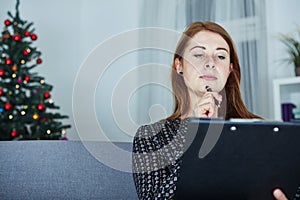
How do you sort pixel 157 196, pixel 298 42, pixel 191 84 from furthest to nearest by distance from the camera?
pixel 298 42 < pixel 191 84 < pixel 157 196

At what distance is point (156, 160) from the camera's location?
1045 millimetres

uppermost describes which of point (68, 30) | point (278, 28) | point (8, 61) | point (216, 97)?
point (68, 30)

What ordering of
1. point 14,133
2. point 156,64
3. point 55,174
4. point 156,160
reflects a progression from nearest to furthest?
point 156,160, point 55,174, point 14,133, point 156,64

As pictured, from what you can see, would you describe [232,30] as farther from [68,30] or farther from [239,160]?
[239,160]

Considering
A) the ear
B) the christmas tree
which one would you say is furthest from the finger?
the christmas tree

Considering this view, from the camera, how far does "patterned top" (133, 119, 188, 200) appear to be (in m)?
0.98

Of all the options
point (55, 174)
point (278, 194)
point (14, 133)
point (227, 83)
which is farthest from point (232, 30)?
point (278, 194)

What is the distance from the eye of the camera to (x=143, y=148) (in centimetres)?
108

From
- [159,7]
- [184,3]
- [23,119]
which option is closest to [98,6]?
[159,7]

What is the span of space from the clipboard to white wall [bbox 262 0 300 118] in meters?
1.84

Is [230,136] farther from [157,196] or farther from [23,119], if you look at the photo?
[23,119]

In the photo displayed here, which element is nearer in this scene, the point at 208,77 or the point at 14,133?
the point at 208,77

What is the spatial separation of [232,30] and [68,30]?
1735 millimetres

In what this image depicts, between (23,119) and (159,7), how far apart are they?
4.78ft
